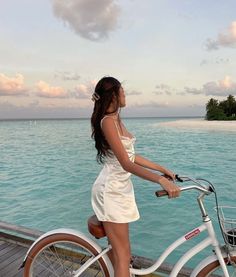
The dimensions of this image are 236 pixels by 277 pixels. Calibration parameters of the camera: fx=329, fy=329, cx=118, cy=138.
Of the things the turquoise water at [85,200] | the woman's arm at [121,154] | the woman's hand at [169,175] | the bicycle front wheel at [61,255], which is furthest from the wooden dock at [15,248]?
the turquoise water at [85,200]

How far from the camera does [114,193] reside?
2.00 m

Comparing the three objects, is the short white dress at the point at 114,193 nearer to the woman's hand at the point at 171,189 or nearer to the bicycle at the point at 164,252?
the bicycle at the point at 164,252

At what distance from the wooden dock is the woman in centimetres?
86

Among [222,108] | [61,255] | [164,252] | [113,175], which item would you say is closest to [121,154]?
[113,175]

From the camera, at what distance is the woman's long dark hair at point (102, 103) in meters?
1.92

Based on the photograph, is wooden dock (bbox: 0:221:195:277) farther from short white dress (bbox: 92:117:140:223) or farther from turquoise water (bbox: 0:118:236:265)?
turquoise water (bbox: 0:118:236:265)

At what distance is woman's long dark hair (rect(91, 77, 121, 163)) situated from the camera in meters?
1.92

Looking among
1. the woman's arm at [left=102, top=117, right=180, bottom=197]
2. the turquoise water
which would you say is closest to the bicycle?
the woman's arm at [left=102, top=117, right=180, bottom=197]

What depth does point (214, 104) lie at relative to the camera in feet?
256

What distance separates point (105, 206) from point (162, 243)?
5252mm

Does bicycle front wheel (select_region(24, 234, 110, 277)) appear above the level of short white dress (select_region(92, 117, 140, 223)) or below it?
below

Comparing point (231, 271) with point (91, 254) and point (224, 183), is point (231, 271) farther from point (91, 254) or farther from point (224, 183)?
point (224, 183)

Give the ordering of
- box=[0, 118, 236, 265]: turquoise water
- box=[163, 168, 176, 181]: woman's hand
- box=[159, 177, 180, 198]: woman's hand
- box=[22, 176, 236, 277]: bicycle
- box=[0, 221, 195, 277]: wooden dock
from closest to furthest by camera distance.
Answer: box=[159, 177, 180, 198]: woman's hand, box=[22, 176, 236, 277]: bicycle, box=[163, 168, 176, 181]: woman's hand, box=[0, 221, 195, 277]: wooden dock, box=[0, 118, 236, 265]: turquoise water

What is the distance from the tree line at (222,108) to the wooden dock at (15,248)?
75.7 m
